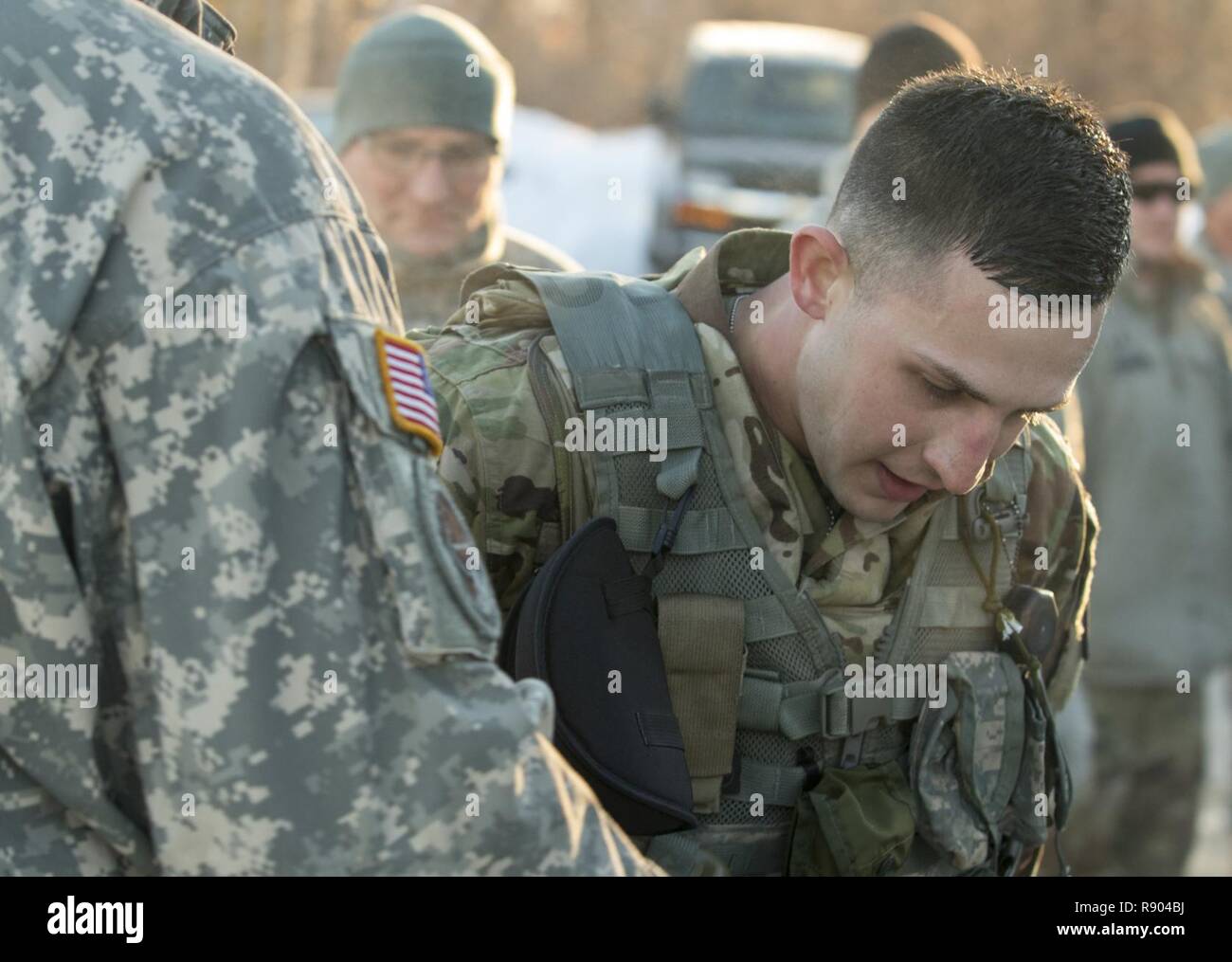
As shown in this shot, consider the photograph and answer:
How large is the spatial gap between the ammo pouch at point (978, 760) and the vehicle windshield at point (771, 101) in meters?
10.1

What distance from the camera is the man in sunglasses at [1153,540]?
528 centimetres

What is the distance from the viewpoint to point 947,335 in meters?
2.19

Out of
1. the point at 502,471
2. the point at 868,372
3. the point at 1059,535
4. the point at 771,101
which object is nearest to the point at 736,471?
the point at 868,372

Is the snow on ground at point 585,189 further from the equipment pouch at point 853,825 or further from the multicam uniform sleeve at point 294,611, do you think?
the multicam uniform sleeve at point 294,611

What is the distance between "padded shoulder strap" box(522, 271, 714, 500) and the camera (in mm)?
2285

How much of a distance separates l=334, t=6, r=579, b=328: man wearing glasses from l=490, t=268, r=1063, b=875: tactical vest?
81.5 inches

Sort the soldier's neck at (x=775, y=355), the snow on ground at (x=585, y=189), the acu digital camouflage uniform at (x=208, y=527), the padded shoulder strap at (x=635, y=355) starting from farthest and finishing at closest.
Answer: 1. the snow on ground at (x=585, y=189)
2. the soldier's neck at (x=775, y=355)
3. the padded shoulder strap at (x=635, y=355)
4. the acu digital camouflage uniform at (x=208, y=527)

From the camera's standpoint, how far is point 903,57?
4.87m

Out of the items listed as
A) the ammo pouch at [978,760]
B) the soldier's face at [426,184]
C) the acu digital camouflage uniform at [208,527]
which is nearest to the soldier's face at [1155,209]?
the soldier's face at [426,184]

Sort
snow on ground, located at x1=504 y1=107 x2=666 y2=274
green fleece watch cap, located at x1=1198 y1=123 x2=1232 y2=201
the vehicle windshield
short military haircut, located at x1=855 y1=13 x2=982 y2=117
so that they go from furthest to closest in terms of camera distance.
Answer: snow on ground, located at x1=504 y1=107 x2=666 y2=274 < the vehicle windshield < green fleece watch cap, located at x1=1198 y1=123 x2=1232 y2=201 < short military haircut, located at x1=855 y1=13 x2=982 y2=117

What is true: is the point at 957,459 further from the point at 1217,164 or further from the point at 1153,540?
the point at 1217,164

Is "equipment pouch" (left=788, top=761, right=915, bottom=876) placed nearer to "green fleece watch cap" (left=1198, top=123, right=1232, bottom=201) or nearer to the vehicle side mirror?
"green fleece watch cap" (left=1198, top=123, right=1232, bottom=201)

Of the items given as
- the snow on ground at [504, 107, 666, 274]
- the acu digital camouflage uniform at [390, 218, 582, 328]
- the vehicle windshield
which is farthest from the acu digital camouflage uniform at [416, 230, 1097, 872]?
the snow on ground at [504, 107, 666, 274]

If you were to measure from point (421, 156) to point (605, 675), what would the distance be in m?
2.82
